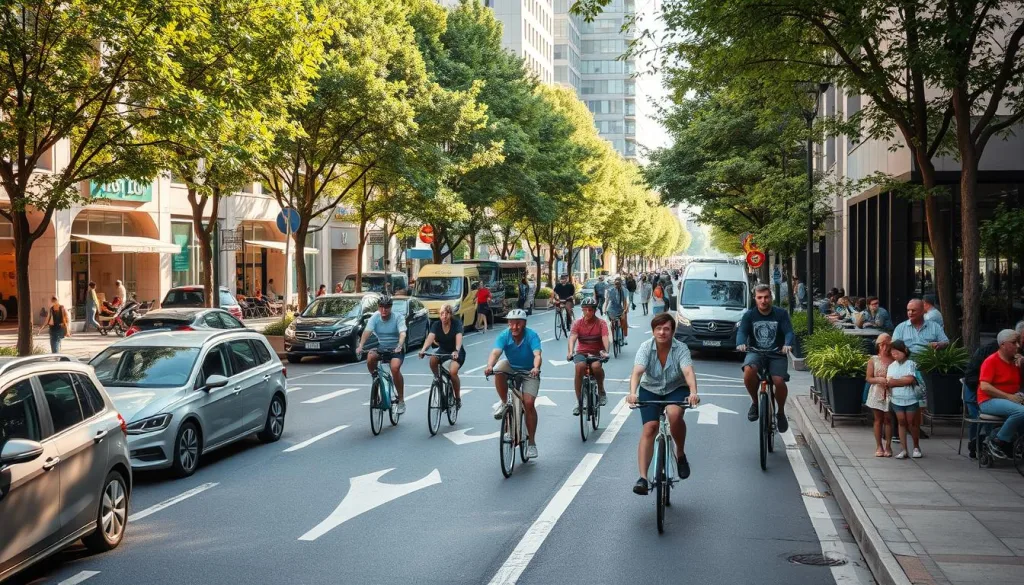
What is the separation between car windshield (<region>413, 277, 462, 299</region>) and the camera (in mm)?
35531

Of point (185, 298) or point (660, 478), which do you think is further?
point (185, 298)

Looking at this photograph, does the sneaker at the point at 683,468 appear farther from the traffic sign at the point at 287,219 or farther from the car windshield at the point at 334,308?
the traffic sign at the point at 287,219

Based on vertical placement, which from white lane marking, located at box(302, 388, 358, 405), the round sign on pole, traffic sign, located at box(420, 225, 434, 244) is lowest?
white lane marking, located at box(302, 388, 358, 405)

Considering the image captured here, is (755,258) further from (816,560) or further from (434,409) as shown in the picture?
(816,560)

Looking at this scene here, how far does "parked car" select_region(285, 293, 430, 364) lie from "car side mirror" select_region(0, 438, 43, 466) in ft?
57.5

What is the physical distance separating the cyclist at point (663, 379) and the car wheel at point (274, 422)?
5.85 m

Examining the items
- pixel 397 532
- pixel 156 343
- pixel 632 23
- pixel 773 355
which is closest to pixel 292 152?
pixel 632 23

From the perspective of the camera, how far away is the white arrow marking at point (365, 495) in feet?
28.7

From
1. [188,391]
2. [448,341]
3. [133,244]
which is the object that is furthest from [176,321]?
[133,244]

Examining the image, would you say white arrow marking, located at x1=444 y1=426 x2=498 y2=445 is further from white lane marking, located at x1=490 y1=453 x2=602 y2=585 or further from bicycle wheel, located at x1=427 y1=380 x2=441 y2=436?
white lane marking, located at x1=490 y1=453 x2=602 y2=585

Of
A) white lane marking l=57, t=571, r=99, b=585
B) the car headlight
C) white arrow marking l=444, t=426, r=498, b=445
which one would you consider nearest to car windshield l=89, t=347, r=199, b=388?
the car headlight

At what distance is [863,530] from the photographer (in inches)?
309

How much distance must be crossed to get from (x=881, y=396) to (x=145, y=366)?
816 centimetres

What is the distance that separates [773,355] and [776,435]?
2384 mm
